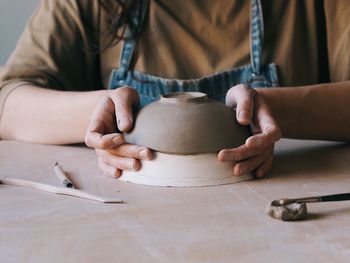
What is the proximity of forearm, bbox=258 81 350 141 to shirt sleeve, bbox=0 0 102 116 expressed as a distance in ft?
1.52

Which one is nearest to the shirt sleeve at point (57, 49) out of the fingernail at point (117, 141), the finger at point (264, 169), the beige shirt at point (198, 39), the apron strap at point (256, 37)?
the beige shirt at point (198, 39)

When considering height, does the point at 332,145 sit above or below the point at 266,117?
below

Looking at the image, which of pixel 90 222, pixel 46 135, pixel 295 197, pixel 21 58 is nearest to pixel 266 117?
pixel 295 197

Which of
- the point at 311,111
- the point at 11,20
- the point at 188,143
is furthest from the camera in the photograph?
the point at 11,20

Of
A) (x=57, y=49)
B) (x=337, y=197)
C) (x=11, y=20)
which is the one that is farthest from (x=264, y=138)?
(x=11, y=20)

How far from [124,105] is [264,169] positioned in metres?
0.21

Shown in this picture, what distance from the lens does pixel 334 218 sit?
0.64 metres

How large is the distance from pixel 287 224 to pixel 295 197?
10 centimetres

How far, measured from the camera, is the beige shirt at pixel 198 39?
1.22m

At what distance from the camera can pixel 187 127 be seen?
2.51ft

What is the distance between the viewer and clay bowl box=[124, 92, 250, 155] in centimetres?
76

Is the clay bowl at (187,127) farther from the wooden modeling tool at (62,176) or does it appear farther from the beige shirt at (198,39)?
the beige shirt at (198,39)

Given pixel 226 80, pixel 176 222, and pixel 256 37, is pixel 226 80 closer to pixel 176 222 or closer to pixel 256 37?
pixel 256 37

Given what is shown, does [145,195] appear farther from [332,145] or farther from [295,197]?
[332,145]
